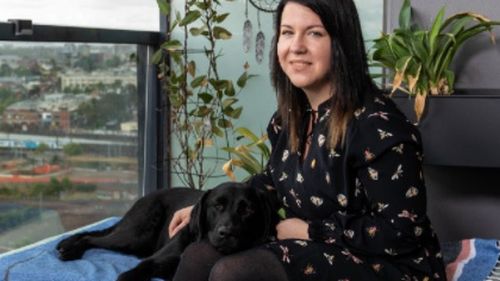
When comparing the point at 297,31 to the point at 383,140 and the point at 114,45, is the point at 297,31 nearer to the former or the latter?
the point at 383,140

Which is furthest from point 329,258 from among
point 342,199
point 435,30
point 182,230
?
point 435,30

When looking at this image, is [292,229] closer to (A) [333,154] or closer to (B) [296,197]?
(B) [296,197]

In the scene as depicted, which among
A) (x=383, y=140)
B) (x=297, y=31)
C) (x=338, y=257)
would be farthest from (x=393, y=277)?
(x=297, y=31)

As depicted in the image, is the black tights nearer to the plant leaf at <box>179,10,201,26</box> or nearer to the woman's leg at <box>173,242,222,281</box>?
the woman's leg at <box>173,242,222,281</box>

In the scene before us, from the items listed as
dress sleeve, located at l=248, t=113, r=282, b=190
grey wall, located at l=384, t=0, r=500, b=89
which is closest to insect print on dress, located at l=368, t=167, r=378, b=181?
dress sleeve, located at l=248, t=113, r=282, b=190

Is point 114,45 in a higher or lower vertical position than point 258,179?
higher

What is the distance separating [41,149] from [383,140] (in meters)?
2.09

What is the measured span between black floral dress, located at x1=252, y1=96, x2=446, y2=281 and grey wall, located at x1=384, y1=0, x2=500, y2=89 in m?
1.36

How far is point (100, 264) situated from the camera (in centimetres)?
248

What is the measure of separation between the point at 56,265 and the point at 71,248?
0.16 m

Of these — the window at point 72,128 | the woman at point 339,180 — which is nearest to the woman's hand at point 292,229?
the woman at point 339,180

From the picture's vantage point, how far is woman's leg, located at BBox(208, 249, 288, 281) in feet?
5.51

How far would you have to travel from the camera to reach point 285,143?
210cm

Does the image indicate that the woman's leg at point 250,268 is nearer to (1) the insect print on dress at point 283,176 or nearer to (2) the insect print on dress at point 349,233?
(2) the insect print on dress at point 349,233
